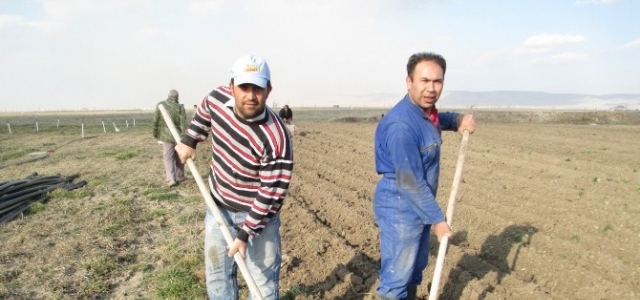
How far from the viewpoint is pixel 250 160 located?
2.50 m

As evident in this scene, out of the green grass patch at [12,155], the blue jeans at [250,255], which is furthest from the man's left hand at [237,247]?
the green grass patch at [12,155]

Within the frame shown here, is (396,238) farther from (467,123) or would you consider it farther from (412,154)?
(467,123)

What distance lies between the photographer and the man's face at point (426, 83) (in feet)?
8.37

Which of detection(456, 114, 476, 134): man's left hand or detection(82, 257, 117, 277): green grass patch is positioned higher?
detection(456, 114, 476, 134): man's left hand

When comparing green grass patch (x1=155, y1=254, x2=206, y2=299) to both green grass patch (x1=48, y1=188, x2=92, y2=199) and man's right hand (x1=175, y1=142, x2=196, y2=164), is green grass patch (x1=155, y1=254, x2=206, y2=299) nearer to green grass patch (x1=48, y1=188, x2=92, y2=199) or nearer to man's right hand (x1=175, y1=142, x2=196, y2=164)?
man's right hand (x1=175, y1=142, x2=196, y2=164)

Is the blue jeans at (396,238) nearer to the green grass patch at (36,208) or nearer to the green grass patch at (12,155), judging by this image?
the green grass patch at (36,208)

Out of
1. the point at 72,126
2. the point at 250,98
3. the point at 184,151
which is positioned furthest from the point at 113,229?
the point at 72,126

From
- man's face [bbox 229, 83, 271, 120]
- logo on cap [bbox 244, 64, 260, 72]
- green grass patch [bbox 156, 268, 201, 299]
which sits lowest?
green grass patch [bbox 156, 268, 201, 299]

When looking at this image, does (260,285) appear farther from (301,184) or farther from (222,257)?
(301,184)

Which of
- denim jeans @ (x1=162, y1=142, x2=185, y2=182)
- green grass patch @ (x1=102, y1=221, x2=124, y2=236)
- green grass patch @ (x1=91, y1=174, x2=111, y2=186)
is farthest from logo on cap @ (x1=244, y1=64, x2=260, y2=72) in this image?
green grass patch @ (x1=91, y1=174, x2=111, y2=186)

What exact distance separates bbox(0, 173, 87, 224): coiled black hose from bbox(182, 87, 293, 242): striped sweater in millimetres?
4902

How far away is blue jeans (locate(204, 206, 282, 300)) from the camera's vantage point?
105 inches

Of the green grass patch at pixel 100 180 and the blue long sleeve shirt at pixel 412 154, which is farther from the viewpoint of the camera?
the green grass patch at pixel 100 180

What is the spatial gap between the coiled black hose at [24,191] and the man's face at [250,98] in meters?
5.20
